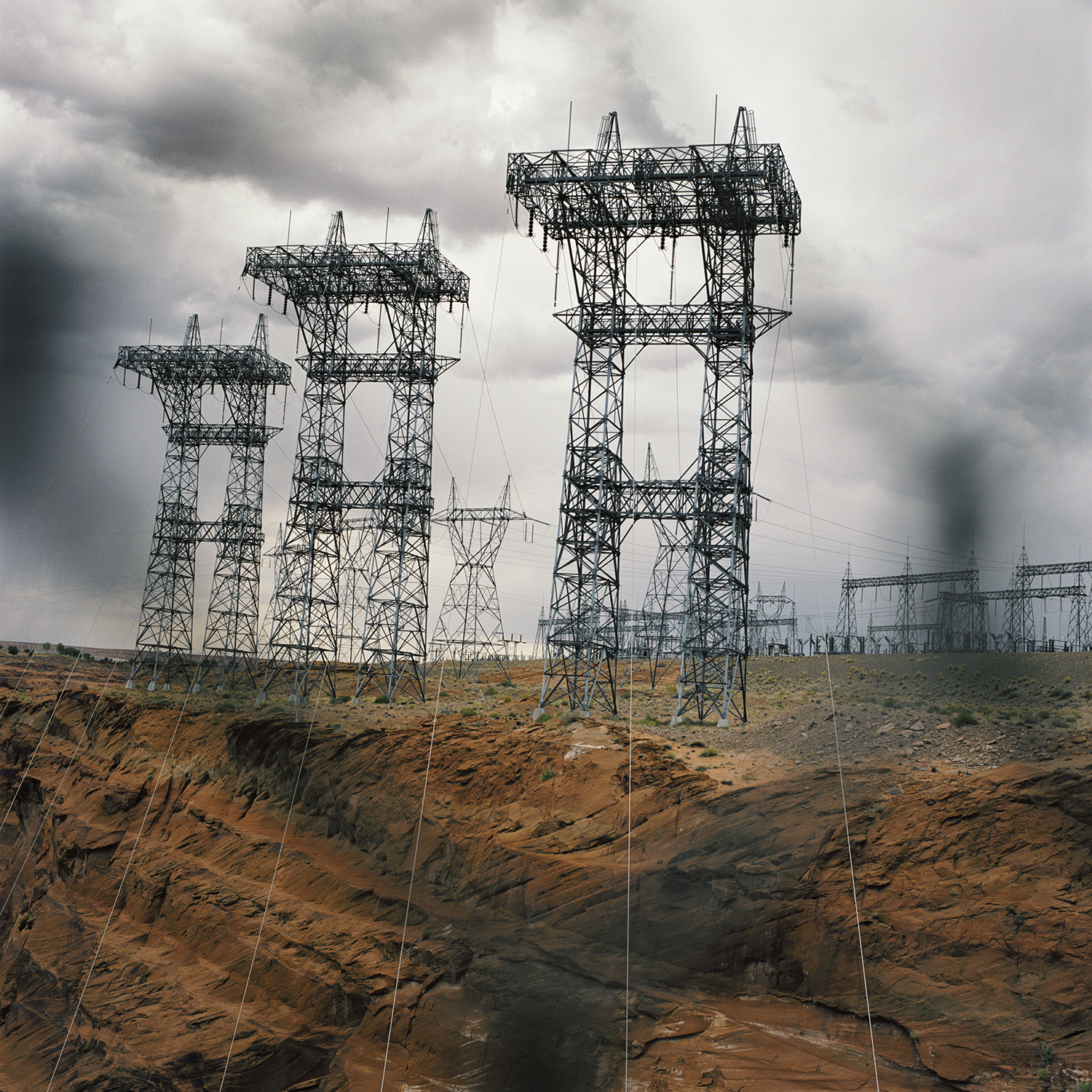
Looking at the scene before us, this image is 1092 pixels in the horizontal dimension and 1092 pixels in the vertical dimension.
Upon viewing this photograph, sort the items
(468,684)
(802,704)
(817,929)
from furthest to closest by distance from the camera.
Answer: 1. (468,684)
2. (802,704)
3. (817,929)

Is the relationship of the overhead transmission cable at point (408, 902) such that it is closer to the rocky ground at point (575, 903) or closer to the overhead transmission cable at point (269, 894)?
the rocky ground at point (575, 903)

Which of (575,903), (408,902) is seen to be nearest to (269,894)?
(408,902)

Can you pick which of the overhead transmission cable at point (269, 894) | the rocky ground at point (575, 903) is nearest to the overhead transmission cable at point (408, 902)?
the rocky ground at point (575, 903)

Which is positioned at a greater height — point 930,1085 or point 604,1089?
point 930,1085

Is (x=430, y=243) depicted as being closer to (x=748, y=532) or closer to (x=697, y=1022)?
(x=748, y=532)

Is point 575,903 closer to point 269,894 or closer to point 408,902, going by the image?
point 408,902

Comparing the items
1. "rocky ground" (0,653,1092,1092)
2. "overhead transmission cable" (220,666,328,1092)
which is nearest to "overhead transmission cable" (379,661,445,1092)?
"rocky ground" (0,653,1092,1092)

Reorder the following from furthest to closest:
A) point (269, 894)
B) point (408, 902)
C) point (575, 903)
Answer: point (269, 894), point (408, 902), point (575, 903)

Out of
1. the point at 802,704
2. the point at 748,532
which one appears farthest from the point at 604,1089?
the point at 748,532

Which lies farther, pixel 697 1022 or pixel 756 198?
pixel 756 198
